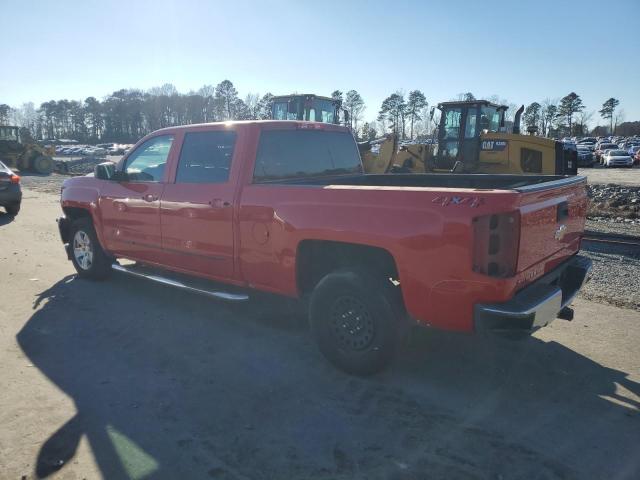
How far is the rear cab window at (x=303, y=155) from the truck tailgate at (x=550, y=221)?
2.40 metres

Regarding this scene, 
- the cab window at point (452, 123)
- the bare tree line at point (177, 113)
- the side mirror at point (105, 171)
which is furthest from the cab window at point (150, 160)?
the bare tree line at point (177, 113)

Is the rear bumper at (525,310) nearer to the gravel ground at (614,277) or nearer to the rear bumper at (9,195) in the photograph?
the gravel ground at (614,277)

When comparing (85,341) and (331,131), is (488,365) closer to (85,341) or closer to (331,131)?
(331,131)

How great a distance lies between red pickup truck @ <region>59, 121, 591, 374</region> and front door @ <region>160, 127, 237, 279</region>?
16mm

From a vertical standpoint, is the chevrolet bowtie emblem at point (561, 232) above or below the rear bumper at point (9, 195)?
above

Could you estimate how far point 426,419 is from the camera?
11.3 ft

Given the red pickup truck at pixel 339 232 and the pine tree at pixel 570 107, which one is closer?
the red pickup truck at pixel 339 232

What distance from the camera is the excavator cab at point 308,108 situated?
53.1ft

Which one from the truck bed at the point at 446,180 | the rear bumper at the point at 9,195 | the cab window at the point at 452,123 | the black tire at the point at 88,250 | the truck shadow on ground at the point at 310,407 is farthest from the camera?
the cab window at the point at 452,123

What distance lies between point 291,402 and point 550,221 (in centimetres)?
237

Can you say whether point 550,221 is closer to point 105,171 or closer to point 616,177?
point 105,171

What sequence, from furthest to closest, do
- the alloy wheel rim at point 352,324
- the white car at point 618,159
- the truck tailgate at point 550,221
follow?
the white car at point 618,159 → the alloy wheel rim at point 352,324 → the truck tailgate at point 550,221

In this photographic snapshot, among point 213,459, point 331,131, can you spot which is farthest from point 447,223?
point 331,131

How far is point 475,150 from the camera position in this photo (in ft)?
45.2
